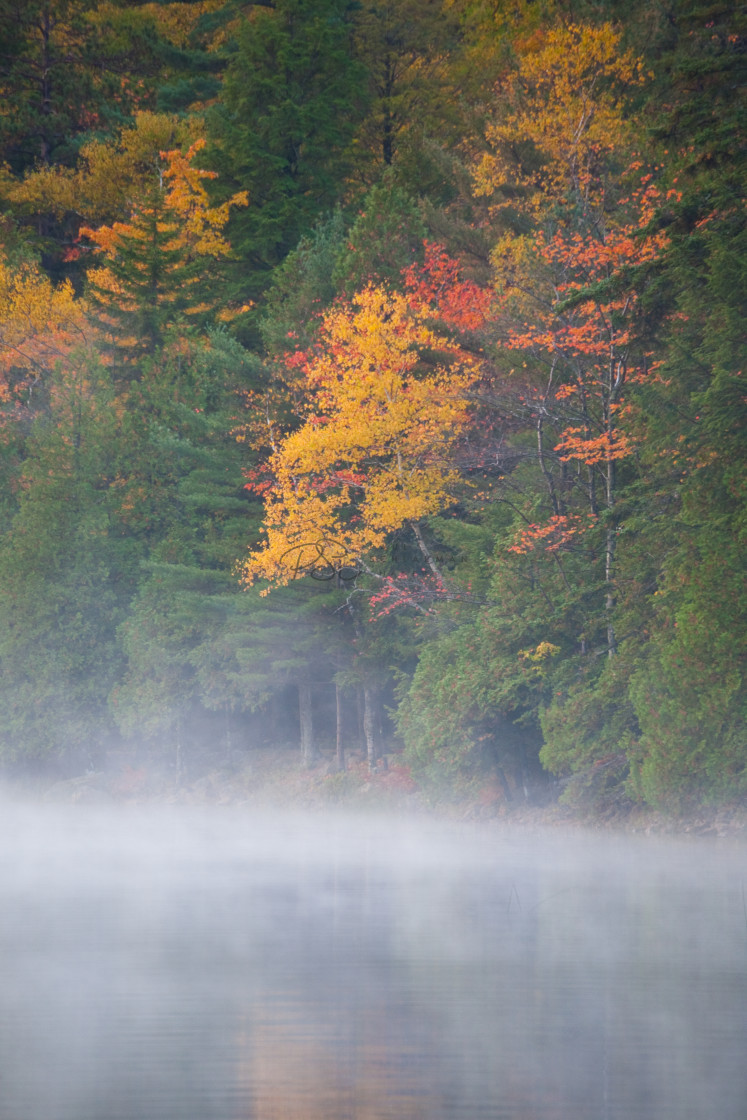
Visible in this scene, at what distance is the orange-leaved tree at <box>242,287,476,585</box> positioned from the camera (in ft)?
109

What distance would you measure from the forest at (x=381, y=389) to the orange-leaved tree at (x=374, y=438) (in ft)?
0.39

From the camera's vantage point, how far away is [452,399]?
33156 mm

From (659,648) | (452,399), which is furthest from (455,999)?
(452,399)

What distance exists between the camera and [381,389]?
33344 millimetres

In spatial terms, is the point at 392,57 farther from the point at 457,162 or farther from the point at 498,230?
the point at 498,230

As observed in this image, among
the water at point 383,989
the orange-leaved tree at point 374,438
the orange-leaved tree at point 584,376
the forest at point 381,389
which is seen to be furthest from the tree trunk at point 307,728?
the water at point 383,989

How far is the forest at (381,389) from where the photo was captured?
81.9 feet

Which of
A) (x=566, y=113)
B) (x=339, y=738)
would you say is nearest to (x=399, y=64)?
(x=566, y=113)

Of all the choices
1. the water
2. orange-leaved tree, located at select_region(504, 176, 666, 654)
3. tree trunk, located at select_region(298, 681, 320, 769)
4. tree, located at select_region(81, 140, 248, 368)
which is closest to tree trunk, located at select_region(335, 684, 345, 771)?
tree trunk, located at select_region(298, 681, 320, 769)

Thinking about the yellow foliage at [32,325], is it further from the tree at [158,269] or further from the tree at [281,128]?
the tree at [281,128]

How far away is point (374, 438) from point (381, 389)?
125cm

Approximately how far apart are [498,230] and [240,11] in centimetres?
2818

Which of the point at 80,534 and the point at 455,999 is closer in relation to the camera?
the point at 455,999

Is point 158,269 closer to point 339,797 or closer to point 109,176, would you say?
point 109,176
